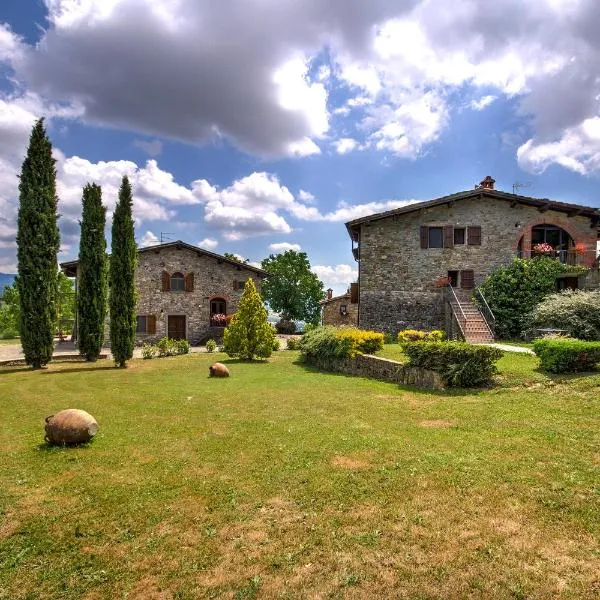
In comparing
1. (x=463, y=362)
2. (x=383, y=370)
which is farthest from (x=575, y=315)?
(x=383, y=370)

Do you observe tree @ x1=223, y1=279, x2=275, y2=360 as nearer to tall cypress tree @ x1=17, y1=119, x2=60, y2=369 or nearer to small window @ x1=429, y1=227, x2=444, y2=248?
tall cypress tree @ x1=17, y1=119, x2=60, y2=369

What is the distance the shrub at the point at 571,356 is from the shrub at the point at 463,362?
142cm

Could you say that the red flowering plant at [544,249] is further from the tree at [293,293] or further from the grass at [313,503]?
the tree at [293,293]

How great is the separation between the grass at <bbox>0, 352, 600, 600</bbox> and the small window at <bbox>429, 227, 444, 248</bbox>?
16.4 m

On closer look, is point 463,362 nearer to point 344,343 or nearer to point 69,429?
point 344,343

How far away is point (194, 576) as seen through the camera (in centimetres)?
376

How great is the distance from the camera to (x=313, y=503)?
4.93 m

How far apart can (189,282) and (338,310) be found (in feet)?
63.6

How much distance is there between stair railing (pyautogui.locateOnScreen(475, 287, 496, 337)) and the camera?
21.0 meters

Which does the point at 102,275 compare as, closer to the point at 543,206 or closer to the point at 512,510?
the point at 512,510

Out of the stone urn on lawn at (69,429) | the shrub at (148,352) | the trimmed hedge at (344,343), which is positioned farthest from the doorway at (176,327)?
the stone urn on lawn at (69,429)

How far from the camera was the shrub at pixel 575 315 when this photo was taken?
1491cm

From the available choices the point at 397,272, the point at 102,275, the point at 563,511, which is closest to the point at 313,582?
the point at 563,511

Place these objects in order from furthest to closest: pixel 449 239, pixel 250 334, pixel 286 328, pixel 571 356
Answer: pixel 286 328
pixel 449 239
pixel 250 334
pixel 571 356
